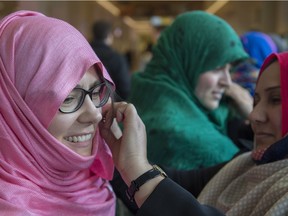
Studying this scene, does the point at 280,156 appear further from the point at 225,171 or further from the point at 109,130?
the point at 109,130

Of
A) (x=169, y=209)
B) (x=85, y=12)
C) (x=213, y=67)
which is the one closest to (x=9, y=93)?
(x=169, y=209)

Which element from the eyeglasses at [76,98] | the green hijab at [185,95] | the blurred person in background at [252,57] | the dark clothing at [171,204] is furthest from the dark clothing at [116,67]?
the dark clothing at [171,204]

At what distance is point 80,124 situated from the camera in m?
1.15

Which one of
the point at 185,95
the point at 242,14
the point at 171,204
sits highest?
the point at 171,204

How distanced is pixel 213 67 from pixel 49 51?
1171 millimetres

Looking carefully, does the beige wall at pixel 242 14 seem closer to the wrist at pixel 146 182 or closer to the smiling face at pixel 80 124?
the smiling face at pixel 80 124

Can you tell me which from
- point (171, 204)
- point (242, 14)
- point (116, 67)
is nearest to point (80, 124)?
point (171, 204)

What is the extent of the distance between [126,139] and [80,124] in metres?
0.13

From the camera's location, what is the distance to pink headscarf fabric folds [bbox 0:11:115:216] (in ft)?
3.49

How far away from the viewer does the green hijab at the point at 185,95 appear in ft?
6.38

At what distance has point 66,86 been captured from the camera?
107 centimetres

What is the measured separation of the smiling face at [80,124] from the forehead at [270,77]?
533mm

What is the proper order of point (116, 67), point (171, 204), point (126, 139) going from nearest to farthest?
point (171, 204)
point (126, 139)
point (116, 67)

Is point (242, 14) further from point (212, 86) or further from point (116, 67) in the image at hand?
point (212, 86)
